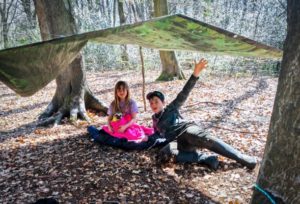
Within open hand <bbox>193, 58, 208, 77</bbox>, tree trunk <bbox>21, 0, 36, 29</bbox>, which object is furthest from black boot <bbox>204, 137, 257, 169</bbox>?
tree trunk <bbox>21, 0, 36, 29</bbox>

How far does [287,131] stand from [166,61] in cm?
780

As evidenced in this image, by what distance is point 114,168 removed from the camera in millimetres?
3545

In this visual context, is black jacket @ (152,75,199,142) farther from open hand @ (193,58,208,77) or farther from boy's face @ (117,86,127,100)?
boy's face @ (117,86,127,100)

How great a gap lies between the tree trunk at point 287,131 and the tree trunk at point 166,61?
7606mm

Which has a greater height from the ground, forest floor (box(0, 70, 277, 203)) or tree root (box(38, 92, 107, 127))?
tree root (box(38, 92, 107, 127))

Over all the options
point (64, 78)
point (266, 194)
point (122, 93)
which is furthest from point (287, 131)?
point (64, 78)

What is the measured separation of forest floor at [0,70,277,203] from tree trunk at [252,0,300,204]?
967 millimetres

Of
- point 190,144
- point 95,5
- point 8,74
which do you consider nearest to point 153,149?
point 190,144

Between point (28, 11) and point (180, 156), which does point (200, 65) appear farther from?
point (28, 11)

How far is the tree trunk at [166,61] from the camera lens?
943 cm

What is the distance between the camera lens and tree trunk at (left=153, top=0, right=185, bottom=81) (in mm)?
9430

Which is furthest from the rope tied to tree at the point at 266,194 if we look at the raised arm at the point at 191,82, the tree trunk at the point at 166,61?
the tree trunk at the point at 166,61

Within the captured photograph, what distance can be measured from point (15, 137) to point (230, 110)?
4004 mm

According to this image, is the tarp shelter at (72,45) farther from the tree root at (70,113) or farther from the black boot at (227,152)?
the tree root at (70,113)
